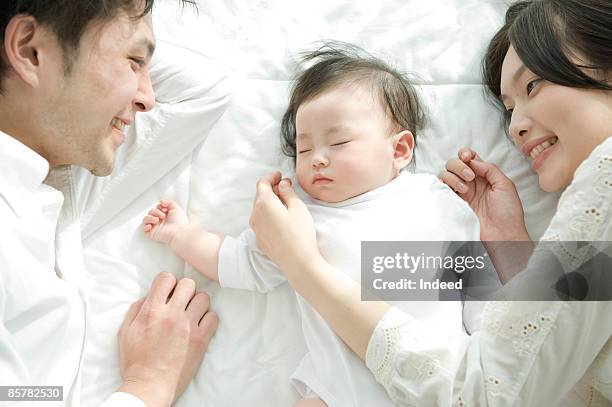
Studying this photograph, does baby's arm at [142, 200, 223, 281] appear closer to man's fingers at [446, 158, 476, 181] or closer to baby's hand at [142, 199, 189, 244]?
baby's hand at [142, 199, 189, 244]

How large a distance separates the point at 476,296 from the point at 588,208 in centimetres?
44

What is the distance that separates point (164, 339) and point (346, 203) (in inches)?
20.5

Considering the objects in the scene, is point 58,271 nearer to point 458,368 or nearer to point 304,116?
point 304,116

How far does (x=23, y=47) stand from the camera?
128 cm

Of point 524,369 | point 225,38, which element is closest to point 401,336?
point 524,369

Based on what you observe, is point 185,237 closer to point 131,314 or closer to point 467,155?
point 131,314

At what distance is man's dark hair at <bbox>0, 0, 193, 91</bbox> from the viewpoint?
1.25m

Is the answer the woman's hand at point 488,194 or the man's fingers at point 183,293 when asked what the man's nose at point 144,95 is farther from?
the woman's hand at point 488,194

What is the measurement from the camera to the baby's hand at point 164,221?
159cm

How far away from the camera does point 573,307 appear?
1.15m

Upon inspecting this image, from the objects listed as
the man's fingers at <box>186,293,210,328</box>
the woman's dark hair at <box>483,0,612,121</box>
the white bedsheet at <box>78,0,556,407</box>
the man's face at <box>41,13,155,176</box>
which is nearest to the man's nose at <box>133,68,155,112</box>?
the man's face at <box>41,13,155,176</box>

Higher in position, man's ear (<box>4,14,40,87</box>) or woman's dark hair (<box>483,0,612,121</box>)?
woman's dark hair (<box>483,0,612,121</box>)

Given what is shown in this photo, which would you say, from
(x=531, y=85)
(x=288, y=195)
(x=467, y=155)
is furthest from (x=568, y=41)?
(x=288, y=195)

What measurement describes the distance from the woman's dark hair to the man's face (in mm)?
832
